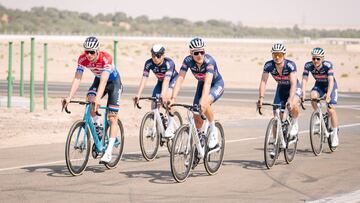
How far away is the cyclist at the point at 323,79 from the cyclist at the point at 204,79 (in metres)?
3.48

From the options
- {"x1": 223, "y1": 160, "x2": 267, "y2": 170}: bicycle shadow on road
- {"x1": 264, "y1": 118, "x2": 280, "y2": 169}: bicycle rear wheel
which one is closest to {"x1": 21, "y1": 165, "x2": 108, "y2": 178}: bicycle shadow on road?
{"x1": 223, "y1": 160, "x2": 267, "y2": 170}: bicycle shadow on road

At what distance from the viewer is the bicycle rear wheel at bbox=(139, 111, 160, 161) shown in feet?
50.2

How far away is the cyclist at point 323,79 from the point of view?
1711cm

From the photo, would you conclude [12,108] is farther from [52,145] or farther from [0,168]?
[0,168]

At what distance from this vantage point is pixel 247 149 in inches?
691

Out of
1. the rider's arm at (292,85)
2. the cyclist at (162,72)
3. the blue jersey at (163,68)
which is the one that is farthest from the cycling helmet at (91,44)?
the rider's arm at (292,85)

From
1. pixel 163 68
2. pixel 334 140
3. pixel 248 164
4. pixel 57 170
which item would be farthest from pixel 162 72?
pixel 334 140

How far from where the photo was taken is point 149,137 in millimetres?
15445

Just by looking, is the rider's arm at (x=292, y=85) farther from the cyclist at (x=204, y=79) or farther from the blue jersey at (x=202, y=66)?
the blue jersey at (x=202, y=66)

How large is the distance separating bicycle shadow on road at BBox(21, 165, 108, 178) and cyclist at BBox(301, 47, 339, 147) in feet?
15.2

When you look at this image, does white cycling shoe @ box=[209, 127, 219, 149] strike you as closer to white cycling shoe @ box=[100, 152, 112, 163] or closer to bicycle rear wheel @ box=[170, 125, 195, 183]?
bicycle rear wheel @ box=[170, 125, 195, 183]

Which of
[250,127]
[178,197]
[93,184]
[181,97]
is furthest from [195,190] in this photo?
[181,97]

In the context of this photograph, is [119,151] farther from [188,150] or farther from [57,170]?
[188,150]

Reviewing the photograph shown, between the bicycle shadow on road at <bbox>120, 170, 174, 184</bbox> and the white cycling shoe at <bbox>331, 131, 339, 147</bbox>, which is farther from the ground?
the white cycling shoe at <bbox>331, 131, 339, 147</bbox>
